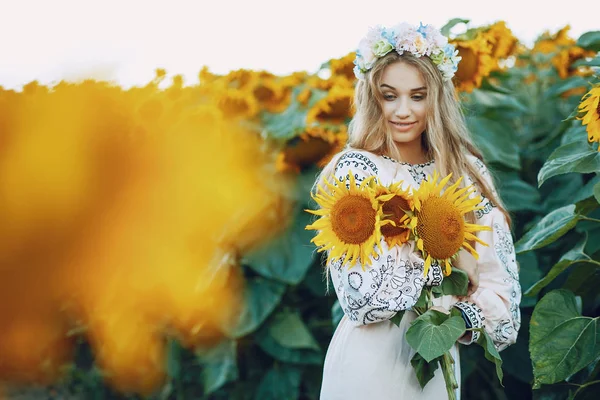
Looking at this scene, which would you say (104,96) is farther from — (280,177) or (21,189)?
(280,177)

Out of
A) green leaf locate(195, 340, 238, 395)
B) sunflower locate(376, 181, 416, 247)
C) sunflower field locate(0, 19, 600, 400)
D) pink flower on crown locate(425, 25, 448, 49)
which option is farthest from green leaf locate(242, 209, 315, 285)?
sunflower locate(376, 181, 416, 247)

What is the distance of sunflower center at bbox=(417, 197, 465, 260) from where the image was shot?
192cm

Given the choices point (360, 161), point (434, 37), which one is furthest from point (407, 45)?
point (360, 161)

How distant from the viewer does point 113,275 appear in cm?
445

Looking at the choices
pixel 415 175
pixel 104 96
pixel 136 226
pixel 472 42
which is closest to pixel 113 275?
pixel 136 226

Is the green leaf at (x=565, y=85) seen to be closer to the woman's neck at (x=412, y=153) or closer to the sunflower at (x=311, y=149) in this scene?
the sunflower at (x=311, y=149)

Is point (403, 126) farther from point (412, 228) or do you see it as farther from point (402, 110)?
point (412, 228)

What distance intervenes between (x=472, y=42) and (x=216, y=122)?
4.30 feet

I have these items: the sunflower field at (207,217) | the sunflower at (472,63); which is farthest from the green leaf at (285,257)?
the sunflower at (472,63)

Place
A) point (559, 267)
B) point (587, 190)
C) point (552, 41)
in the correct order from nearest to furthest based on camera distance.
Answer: point (559, 267) < point (587, 190) < point (552, 41)

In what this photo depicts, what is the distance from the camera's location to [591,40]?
124 inches

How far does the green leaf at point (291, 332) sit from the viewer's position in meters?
3.60

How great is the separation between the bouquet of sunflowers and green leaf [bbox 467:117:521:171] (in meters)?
1.53

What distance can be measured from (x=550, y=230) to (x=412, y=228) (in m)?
0.77
